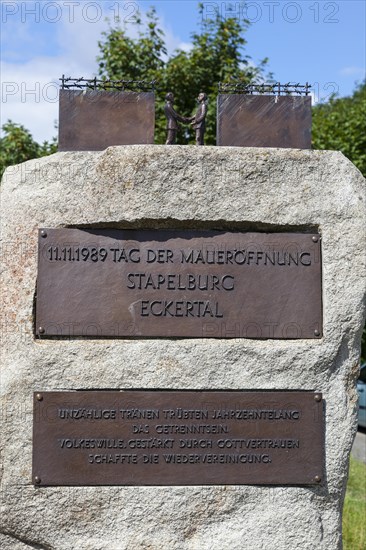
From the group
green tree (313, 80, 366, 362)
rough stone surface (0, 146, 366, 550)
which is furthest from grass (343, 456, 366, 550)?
green tree (313, 80, 366, 362)

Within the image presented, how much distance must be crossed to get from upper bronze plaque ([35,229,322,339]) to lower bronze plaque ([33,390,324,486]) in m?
0.33

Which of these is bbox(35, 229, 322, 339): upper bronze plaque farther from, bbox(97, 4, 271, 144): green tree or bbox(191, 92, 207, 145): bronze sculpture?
bbox(97, 4, 271, 144): green tree

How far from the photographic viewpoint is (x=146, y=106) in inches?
147

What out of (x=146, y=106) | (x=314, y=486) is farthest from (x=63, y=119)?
(x=314, y=486)

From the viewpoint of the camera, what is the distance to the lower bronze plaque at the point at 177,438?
3.45 metres

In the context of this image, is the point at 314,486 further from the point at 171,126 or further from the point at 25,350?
the point at 171,126

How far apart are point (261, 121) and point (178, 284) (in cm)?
100

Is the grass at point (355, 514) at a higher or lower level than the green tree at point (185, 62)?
lower

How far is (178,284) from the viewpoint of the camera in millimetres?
3566

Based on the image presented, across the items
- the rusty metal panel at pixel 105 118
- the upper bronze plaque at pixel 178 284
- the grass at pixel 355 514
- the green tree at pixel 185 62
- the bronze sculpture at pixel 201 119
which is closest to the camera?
the upper bronze plaque at pixel 178 284

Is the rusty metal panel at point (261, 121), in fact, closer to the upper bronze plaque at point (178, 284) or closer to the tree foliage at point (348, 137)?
the upper bronze plaque at point (178, 284)

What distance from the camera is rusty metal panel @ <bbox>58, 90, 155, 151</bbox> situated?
3715mm

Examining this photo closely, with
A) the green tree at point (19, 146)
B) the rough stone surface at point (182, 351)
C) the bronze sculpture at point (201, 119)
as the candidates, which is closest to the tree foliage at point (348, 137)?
the green tree at point (19, 146)

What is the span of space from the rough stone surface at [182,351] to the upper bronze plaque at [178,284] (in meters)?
0.06
